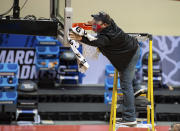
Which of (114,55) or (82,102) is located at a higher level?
(114,55)

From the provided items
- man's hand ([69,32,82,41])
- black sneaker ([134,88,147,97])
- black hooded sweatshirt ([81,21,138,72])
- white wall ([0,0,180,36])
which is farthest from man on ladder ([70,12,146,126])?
white wall ([0,0,180,36])

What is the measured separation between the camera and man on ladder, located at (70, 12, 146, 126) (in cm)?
635

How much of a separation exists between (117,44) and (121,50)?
0.14m

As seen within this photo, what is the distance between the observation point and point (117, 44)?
6.49 m

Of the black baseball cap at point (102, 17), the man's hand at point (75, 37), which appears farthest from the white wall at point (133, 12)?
the man's hand at point (75, 37)

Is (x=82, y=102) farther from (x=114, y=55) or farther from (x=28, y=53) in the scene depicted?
(x=114, y=55)

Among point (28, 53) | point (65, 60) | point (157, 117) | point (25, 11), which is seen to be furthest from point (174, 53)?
point (25, 11)

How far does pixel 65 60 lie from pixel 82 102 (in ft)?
4.01

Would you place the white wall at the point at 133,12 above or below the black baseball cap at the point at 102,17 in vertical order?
above

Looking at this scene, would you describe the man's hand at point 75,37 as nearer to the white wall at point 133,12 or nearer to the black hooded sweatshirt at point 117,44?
the black hooded sweatshirt at point 117,44

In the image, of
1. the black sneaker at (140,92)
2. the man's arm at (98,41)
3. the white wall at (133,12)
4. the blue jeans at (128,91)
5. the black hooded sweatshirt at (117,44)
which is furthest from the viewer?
the white wall at (133,12)

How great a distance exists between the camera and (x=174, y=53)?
1336cm

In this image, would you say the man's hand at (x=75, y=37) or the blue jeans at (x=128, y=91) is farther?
the blue jeans at (x=128, y=91)

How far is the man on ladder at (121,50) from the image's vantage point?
6.35m
